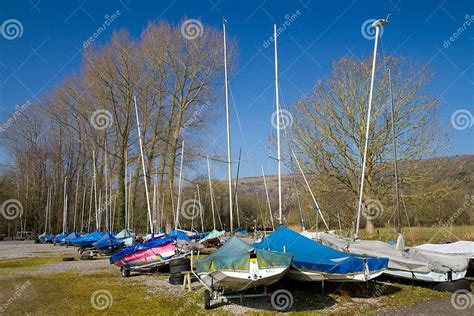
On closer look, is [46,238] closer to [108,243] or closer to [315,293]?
[108,243]

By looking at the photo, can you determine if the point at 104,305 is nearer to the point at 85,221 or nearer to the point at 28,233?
the point at 85,221

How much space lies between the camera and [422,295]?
34.7 feet

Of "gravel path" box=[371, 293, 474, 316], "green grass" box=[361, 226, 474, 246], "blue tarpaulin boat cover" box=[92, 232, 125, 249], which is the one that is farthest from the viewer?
"blue tarpaulin boat cover" box=[92, 232, 125, 249]

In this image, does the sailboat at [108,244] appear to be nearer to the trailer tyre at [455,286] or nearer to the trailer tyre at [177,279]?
the trailer tyre at [177,279]

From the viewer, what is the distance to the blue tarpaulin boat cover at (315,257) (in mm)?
10062

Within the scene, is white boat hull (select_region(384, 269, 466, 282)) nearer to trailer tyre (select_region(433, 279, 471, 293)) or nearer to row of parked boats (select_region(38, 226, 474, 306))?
row of parked boats (select_region(38, 226, 474, 306))

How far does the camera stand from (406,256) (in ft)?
38.9

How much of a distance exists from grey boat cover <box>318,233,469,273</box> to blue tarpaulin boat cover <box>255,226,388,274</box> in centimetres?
121

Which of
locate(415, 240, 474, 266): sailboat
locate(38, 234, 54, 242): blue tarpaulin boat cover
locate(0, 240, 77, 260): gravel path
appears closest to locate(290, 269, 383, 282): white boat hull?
locate(415, 240, 474, 266): sailboat

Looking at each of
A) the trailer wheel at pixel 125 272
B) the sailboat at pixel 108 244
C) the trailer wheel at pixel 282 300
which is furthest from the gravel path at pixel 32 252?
the trailer wheel at pixel 282 300

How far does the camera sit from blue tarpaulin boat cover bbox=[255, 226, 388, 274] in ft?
33.0

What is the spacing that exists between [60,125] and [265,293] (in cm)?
4103

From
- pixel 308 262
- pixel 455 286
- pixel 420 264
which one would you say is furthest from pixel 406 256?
pixel 308 262

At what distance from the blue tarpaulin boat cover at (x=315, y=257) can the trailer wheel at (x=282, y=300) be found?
Answer: 2.88ft
